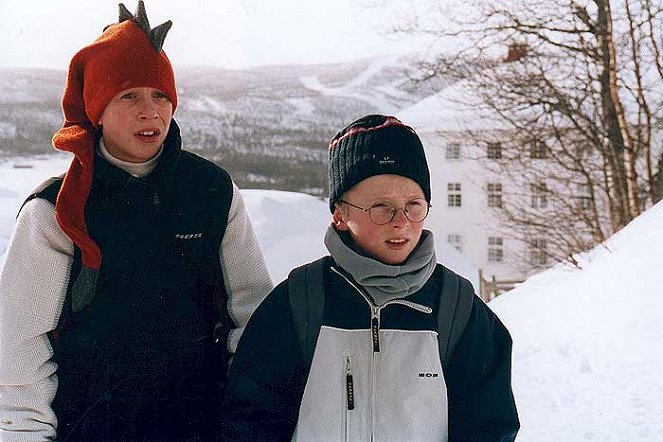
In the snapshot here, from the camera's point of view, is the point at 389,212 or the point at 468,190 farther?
the point at 468,190

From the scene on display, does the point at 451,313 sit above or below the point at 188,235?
below

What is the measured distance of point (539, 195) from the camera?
36.8ft

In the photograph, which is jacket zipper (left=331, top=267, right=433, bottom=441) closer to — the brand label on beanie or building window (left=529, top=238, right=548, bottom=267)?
the brand label on beanie

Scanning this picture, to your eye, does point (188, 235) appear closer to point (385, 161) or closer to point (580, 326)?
point (385, 161)

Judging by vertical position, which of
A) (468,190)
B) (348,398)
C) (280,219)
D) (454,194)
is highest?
(348,398)

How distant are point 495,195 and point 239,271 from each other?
35.9ft

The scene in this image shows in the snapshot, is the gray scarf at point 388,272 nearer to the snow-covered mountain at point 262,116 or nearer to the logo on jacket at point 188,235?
the logo on jacket at point 188,235

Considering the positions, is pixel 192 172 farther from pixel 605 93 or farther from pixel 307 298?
pixel 605 93

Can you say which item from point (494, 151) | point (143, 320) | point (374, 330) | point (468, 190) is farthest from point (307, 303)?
point (468, 190)

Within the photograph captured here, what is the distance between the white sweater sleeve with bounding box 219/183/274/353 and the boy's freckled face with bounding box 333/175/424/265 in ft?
1.12

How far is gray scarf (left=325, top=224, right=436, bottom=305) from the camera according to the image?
151cm

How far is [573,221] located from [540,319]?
528 centimetres

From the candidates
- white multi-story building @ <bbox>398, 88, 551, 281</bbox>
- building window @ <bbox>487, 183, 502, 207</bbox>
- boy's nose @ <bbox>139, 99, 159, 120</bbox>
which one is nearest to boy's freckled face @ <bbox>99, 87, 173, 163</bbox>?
boy's nose @ <bbox>139, 99, 159, 120</bbox>

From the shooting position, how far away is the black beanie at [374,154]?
5.09 feet
